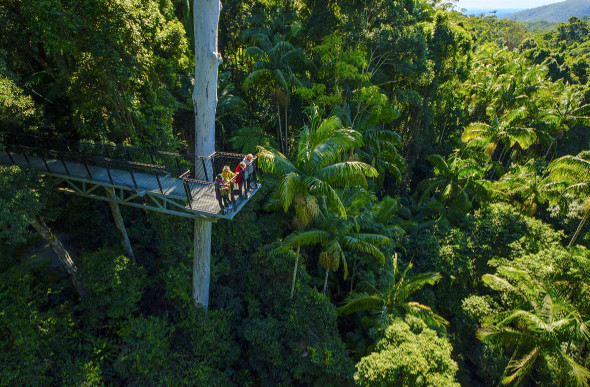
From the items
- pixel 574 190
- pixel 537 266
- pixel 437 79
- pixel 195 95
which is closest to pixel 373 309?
pixel 537 266

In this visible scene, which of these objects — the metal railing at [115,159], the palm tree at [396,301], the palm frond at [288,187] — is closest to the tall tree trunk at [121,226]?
the metal railing at [115,159]

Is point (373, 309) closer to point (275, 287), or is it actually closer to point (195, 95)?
point (275, 287)

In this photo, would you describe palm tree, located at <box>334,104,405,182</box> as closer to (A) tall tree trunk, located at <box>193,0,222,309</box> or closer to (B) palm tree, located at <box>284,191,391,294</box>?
(B) palm tree, located at <box>284,191,391,294</box>

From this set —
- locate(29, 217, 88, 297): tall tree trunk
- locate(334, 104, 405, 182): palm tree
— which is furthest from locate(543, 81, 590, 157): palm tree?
Answer: locate(29, 217, 88, 297): tall tree trunk

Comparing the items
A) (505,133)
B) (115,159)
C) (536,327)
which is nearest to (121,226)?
(115,159)

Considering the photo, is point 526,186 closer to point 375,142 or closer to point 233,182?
point 375,142

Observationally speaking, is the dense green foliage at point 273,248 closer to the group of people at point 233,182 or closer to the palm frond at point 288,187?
the palm frond at point 288,187
